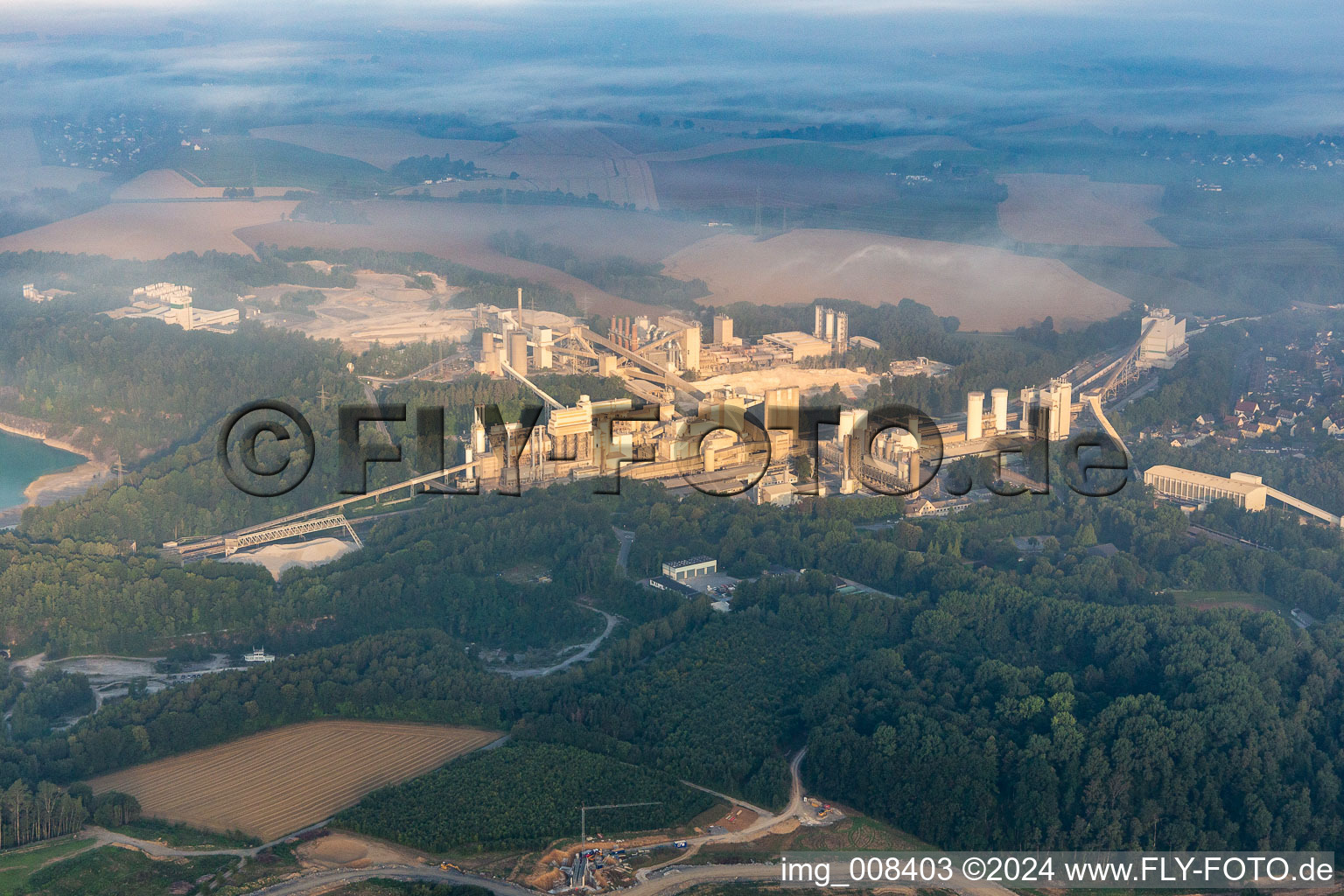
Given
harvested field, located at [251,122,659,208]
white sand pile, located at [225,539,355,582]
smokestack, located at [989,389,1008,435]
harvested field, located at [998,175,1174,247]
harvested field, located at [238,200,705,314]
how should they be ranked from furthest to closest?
harvested field, located at [251,122,659,208], harvested field, located at [998,175,1174,247], harvested field, located at [238,200,705,314], smokestack, located at [989,389,1008,435], white sand pile, located at [225,539,355,582]

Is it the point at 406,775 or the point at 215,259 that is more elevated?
the point at 215,259

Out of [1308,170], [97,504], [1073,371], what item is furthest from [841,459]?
[1308,170]

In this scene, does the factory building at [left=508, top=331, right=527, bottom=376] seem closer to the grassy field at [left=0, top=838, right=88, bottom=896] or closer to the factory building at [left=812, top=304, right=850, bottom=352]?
the factory building at [left=812, top=304, right=850, bottom=352]

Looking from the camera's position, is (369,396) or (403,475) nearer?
(403,475)

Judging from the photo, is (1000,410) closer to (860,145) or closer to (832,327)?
(832,327)

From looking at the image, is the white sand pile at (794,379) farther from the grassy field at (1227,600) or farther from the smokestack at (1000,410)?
the grassy field at (1227,600)

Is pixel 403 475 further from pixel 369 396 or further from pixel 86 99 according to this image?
pixel 86 99

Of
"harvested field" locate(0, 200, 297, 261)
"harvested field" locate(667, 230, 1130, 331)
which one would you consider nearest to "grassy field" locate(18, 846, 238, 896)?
"harvested field" locate(667, 230, 1130, 331)
